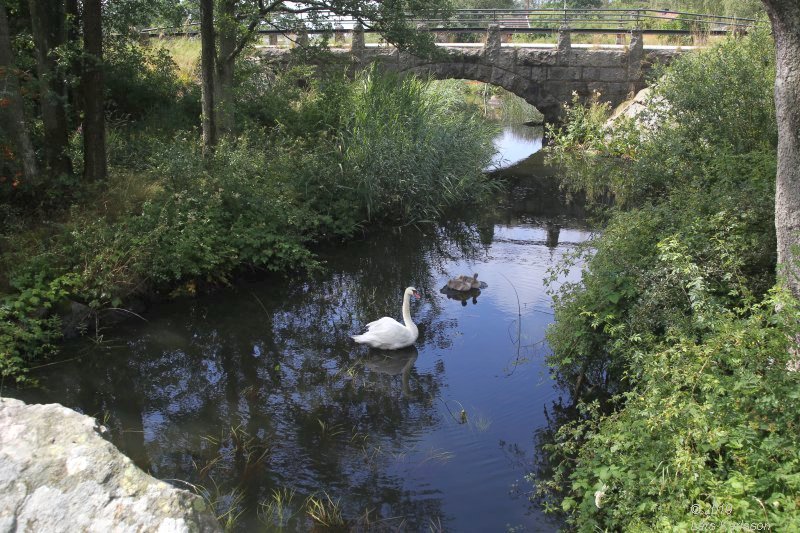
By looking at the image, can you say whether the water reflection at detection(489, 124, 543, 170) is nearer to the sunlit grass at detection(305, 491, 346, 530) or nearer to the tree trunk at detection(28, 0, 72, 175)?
the tree trunk at detection(28, 0, 72, 175)

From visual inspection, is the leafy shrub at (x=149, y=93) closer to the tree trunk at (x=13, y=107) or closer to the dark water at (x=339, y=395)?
the tree trunk at (x=13, y=107)

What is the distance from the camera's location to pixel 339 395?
7.42m

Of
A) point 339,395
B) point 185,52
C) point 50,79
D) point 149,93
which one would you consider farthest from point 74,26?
point 185,52

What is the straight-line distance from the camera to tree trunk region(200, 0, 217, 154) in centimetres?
1185

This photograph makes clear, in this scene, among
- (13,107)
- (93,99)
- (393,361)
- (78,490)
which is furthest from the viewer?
(93,99)

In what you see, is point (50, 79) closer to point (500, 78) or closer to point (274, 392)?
point (274, 392)

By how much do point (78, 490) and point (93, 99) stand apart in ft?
30.2

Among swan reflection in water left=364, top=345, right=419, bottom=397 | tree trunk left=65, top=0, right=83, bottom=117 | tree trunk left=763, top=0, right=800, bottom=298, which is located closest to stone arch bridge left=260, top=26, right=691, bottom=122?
tree trunk left=65, top=0, right=83, bottom=117

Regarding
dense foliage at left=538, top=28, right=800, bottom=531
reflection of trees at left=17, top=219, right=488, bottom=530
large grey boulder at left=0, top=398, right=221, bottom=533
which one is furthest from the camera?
reflection of trees at left=17, top=219, right=488, bottom=530

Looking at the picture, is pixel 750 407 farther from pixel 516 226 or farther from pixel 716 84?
pixel 516 226

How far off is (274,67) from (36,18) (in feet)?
33.9

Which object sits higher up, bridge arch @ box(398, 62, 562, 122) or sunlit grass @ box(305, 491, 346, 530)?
bridge arch @ box(398, 62, 562, 122)

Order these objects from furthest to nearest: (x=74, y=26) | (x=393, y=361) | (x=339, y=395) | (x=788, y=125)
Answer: (x=74, y=26) → (x=393, y=361) → (x=339, y=395) → (x=788, y=125)

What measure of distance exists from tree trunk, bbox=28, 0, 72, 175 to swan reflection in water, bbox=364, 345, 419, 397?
5940mm
